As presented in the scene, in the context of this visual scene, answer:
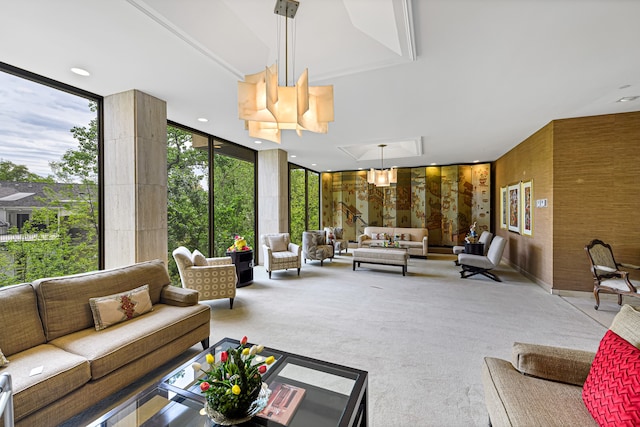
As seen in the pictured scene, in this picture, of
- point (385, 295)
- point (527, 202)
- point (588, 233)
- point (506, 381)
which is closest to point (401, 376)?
point (506, 381)

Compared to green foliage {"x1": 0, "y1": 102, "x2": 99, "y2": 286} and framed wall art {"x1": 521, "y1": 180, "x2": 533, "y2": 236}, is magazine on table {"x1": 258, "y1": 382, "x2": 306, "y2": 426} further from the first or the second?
framed wall art {"x1": 521, "y1": 180, "x2": 533, "y2": 236}

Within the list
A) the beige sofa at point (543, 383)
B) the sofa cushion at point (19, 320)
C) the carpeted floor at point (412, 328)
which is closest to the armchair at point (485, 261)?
the carpeted floor at point (412, 328)

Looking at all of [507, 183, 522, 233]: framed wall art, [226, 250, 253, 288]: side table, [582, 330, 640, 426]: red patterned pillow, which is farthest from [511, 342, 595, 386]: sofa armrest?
[507, 183, 522, 233]: framed wall art

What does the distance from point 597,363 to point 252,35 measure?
3428 mm

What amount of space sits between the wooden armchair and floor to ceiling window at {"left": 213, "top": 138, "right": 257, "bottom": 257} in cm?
638

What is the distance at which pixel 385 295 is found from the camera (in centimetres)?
448

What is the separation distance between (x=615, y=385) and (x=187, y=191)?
213 inches

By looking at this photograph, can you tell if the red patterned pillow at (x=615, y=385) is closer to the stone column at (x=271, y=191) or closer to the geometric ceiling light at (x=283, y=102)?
the geometric ceiling light at (x=283, y=102)

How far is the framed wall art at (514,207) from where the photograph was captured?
20.0ft

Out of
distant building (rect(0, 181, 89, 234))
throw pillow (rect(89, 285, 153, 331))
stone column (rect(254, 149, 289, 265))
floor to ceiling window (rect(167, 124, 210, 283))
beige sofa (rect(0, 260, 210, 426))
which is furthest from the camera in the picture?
stone column (rect(254, 149, 289, 265))

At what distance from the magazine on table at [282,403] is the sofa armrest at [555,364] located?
4.45ft

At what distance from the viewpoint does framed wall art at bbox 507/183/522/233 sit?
6094mm

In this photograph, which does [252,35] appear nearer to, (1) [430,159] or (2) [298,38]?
(2) [298,38]

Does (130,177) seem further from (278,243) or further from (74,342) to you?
(278,243)
